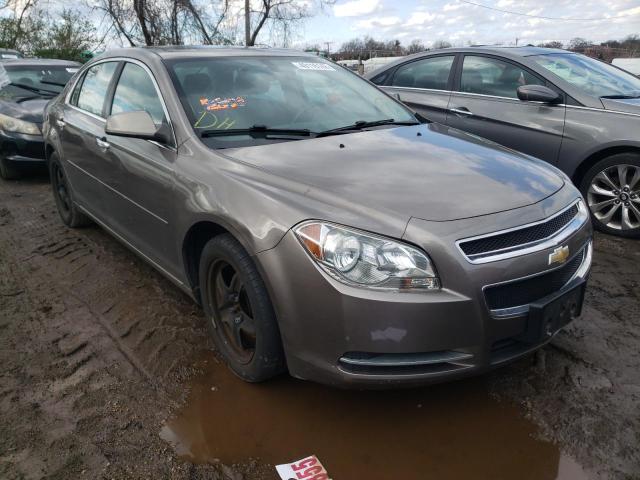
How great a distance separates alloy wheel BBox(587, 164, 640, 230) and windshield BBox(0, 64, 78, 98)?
7.56m

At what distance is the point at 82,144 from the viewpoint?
13.3ft

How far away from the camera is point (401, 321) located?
1960mm

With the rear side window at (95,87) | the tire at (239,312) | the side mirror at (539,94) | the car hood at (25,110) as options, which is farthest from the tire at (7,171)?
the side mirror at (539,94)

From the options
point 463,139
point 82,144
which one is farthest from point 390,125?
point 82,144

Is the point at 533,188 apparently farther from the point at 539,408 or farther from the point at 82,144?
the point at 82,144

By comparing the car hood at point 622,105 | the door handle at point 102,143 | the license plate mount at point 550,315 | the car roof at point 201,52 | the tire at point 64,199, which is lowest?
the tire at point 64,199

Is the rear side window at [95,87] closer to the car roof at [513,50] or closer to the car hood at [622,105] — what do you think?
the car roof at [513,50]

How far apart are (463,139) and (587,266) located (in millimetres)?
1040

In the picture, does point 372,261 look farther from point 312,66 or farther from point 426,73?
point 426,73

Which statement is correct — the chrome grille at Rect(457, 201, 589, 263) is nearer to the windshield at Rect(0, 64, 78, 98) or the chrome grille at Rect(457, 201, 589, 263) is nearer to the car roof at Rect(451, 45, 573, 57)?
the car roof at Rect(451, 45, 573, 57)

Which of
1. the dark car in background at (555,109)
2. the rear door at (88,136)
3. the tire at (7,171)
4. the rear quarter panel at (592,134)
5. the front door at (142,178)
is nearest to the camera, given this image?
the front door at (142,178)

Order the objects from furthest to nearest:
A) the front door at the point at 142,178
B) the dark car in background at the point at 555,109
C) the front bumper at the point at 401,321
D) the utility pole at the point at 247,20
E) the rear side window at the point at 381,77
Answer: the utility pole at the point at 247,20
the rear side window at the point at 381,77
the dark car in background at the point at 555,109
the front door at the point at 142,178
the front bumper at the point at 401,321

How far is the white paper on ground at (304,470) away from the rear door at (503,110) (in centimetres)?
371

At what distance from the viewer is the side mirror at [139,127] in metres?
2.89
